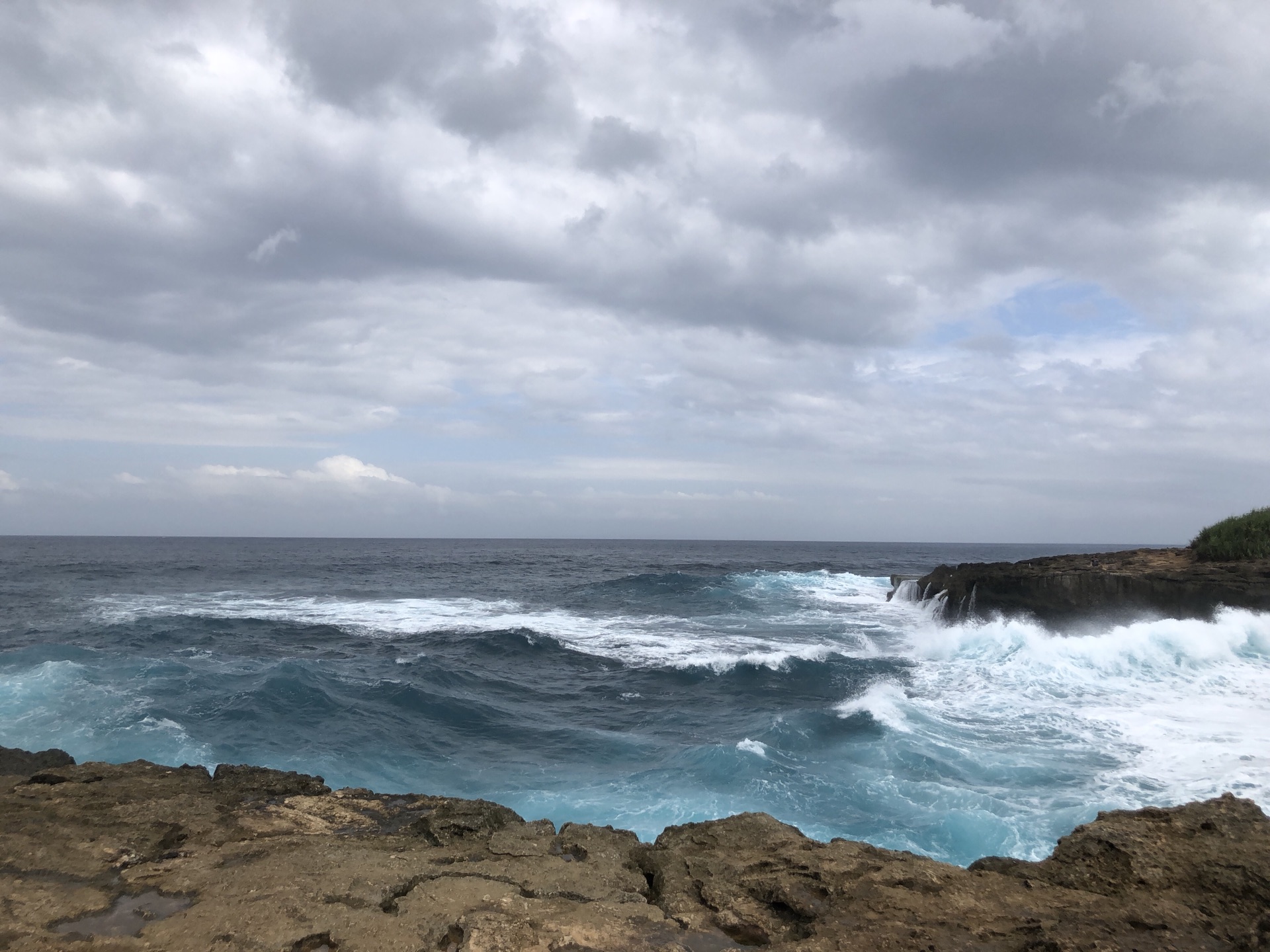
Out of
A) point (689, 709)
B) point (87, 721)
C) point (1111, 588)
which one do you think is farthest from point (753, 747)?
point (1111, 588)

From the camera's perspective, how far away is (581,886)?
16.4 ft

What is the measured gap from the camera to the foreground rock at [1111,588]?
18.9 metres

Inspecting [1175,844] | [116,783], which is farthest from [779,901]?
[116,783]

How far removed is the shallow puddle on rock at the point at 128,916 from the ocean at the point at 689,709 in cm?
570

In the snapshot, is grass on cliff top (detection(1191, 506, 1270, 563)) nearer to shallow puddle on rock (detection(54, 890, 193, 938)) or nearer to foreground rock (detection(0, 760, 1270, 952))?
foreground rock (detection(0, 760, 1270, 952))

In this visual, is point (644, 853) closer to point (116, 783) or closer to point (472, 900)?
point (472, 900)

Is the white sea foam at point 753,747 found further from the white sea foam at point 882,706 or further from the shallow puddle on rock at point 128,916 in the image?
the shallow puddle on rock at point 128,916

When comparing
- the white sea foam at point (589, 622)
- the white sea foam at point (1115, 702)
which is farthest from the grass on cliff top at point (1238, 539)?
the white sea foam at point (589, 622)

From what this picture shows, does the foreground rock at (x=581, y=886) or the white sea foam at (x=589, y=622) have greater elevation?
the foreground rock at (x=581, y=886)

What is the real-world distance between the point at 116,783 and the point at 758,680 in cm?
1391

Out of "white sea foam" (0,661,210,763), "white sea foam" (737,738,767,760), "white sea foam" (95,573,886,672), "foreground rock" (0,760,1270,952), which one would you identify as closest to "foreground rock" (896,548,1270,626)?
"white sea foam" (95,573,886,672)

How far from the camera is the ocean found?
10148mm

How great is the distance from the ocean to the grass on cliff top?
565 centimetres

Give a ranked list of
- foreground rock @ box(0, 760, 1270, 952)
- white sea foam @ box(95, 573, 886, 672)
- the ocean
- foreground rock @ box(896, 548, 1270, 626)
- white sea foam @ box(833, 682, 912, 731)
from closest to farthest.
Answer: foreground rock @ box(0, 760, 1270, 952) < the ocean < white sea foam @ box(833, 682, 912, 731) < foreground rock @ box(896, 548, 1270, 626) < white sea foam @ box(95, 573, 886, 672)
